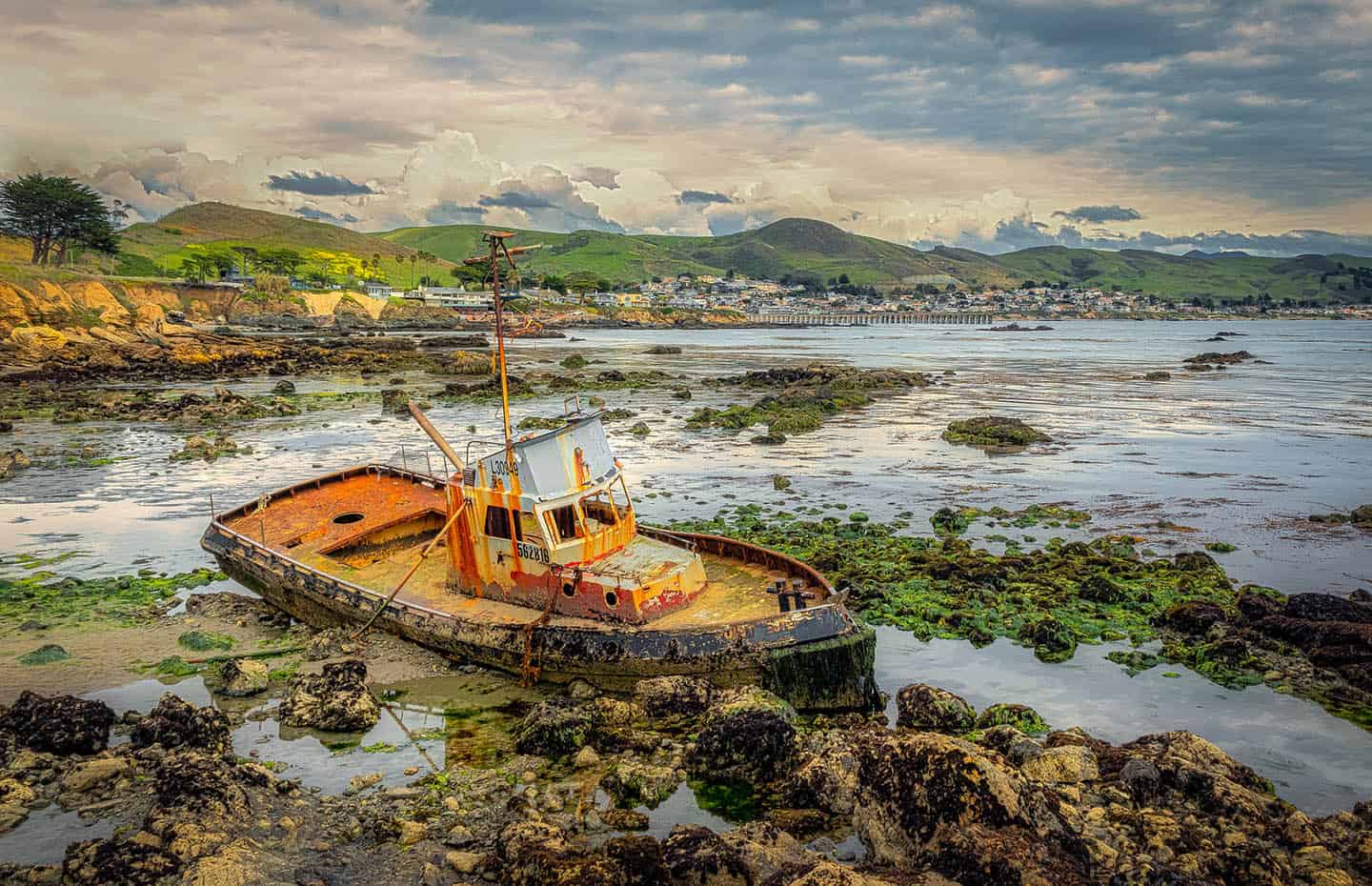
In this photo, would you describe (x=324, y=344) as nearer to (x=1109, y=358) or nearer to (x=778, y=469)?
(x=778, y=469)

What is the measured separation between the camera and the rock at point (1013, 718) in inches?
481

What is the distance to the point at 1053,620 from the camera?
16.1m

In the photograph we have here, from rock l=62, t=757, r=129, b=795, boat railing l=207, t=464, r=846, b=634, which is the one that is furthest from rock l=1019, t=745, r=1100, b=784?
rock l=62, t=757, r=129, b=795

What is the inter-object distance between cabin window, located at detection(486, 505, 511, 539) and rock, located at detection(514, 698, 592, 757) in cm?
355

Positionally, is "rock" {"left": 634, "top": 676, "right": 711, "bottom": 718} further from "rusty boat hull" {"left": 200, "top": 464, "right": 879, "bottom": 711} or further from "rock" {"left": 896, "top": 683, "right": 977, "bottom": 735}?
"rock" {"left": 896, "top": 683, "right": 977, "bottom": 735}

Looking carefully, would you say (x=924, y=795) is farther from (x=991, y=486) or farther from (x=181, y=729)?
(x=991, y=486)

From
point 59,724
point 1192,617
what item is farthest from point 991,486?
point 59,724

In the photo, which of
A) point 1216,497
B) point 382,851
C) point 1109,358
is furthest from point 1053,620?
point 1109,358

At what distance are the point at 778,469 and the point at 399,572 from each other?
55.0 feet

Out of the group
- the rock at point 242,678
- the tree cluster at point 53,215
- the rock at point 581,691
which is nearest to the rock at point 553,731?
the rock at point 581,691

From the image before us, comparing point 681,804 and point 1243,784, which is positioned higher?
point 1243,784

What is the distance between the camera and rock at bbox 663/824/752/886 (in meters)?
8.48

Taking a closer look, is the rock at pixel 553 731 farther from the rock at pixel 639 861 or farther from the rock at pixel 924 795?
the rock at pixel 924 795

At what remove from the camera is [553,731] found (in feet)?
38.3
